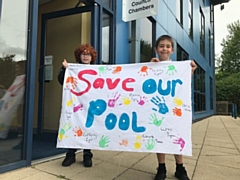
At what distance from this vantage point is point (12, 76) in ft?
7.82

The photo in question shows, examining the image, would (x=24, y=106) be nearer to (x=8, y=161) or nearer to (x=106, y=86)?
(x=8, y=161)

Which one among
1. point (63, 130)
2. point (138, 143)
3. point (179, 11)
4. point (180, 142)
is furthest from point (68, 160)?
point (179, 11)

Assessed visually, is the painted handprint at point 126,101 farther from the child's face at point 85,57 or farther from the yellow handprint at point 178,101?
the child's face at point 85,57

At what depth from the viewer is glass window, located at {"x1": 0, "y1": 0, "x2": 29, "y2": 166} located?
90.4 inches

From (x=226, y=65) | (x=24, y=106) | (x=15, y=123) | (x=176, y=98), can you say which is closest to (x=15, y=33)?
(x=24, y=106)

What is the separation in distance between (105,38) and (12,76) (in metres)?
1.96

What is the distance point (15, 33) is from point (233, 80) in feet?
74.9

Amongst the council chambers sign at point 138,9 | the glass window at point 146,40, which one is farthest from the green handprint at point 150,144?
the glass window at point 146,40

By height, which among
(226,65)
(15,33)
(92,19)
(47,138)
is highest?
(226,65)

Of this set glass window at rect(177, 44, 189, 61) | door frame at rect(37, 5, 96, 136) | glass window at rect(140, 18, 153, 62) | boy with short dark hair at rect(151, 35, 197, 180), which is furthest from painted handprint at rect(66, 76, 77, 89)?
glass window at rect(177, 44, 189, 61)

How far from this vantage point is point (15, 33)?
2438mm

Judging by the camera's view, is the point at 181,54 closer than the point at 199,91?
Yes

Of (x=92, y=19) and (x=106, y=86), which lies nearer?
(x=106, y=86)

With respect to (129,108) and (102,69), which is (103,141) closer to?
(129,108)
